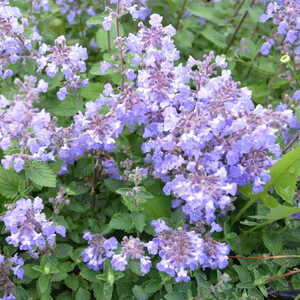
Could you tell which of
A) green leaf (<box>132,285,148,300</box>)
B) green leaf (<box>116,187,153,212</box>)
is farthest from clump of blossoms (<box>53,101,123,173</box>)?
green leaf (<box>132,285,148,300</box>)

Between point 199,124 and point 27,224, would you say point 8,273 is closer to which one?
point 27,224

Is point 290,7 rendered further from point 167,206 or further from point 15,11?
point 15,11

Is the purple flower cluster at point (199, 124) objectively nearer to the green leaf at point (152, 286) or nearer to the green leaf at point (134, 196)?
the green leaf at point (134, 196)

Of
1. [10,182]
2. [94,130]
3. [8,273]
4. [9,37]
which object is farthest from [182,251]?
[9,37]

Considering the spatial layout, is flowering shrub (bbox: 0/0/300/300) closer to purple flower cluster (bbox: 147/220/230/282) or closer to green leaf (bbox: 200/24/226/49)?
purple flower cluster (bbox: 147/220/230/282)

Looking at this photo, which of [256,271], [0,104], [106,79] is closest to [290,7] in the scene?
[106,79]

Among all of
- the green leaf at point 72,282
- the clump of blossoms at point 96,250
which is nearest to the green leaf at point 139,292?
the clump of blossoms at point 96,250
